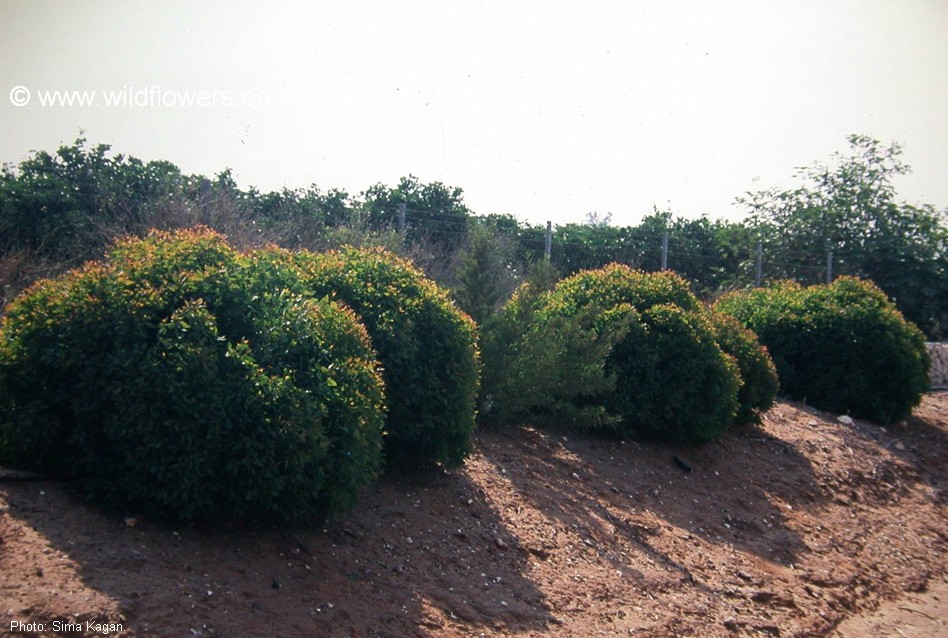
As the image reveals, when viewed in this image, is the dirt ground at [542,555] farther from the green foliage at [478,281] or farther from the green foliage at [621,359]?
the green foliage at [478,281]

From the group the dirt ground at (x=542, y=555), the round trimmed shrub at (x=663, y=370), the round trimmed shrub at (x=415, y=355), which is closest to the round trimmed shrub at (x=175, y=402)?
the dirt ground at (x=542, y=555)

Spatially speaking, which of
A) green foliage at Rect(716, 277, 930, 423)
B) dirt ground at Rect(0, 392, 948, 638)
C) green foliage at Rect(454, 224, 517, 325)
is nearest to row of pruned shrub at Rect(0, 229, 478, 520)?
dirt ground at Rect(0, 392, 948, 638)

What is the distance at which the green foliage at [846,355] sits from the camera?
13094 millimetres

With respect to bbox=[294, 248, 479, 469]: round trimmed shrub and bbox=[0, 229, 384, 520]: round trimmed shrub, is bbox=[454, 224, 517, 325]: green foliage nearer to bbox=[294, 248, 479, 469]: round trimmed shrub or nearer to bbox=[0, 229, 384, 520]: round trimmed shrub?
bbox=[294, 248, 479, 469]: round trimmed shrub

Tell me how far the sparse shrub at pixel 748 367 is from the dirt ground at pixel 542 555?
0.38 meters

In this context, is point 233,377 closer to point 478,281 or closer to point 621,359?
point 478,281

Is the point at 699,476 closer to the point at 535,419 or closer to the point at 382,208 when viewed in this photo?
the point at 535,419

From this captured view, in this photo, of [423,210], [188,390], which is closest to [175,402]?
[188,390]

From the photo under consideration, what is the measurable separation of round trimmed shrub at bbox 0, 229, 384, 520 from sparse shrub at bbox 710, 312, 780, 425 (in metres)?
6.39

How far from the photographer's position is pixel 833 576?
7.69 metres

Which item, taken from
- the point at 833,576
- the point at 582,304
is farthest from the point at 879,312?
the point at 833,576

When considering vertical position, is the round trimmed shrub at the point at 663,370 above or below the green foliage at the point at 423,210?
below

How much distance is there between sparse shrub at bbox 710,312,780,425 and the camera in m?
10.7

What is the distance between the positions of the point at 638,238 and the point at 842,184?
9.45 m
